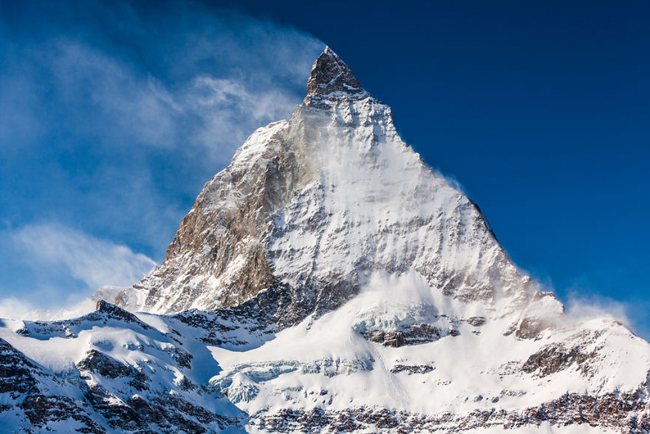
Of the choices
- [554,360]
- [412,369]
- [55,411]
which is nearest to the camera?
[55,411]

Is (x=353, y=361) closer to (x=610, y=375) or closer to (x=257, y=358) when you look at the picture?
(x=257, y=358)

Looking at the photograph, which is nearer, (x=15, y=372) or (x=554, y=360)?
(x=15, y=372)

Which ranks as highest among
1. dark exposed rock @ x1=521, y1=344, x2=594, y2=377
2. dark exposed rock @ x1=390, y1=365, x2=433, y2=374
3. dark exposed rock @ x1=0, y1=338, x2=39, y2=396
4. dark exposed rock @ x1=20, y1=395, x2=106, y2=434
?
dark exposed rock @ x1=521, y1=344, x2=594, y2=377

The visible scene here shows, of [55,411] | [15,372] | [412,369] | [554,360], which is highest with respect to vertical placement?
[554,360]

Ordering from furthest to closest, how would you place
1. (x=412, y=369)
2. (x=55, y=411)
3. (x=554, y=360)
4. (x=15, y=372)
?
(x=412, y=369) → (x=554, y=360) → (x=15, y=372) → (x=55, y=411)

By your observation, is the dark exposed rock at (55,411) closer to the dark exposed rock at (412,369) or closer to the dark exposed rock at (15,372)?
the dark exposed rock at (15,372)

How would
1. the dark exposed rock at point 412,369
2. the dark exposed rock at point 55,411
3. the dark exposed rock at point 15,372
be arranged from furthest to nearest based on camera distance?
the dark exposed rock at point 412,369 < the dark exposed rock at point 15,372 < the dark exposed rock at point 55,411

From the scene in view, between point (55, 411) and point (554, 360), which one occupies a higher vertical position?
point (554, 360)

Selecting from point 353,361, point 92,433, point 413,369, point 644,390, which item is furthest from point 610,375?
point 92,433

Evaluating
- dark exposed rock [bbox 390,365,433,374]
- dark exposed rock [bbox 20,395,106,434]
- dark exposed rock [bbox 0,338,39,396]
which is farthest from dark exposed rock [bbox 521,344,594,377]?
dark exposed rock [bbox 0,338,39,396]

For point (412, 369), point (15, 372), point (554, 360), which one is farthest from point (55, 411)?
point (554, 360)

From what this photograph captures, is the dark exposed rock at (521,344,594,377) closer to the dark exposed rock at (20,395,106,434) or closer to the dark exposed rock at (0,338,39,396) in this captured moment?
the dark exposed rock at (20,395,106,434)

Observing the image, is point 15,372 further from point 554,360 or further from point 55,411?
point 554,360

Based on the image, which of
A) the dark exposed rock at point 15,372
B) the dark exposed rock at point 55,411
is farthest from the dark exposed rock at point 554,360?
the dark exposed rock at point 15,372
